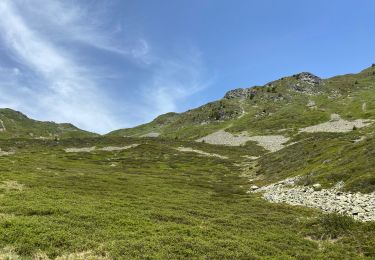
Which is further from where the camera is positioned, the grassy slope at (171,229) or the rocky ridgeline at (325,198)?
the rocky ridgeline at (325,198)

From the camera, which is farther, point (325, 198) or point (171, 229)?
point (325, 198)

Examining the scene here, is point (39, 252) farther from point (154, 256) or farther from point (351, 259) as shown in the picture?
point (351, 259)

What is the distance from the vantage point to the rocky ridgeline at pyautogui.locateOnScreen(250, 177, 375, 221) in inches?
1206

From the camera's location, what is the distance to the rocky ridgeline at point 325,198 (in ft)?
100

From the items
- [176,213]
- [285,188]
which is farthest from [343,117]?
[176,213]

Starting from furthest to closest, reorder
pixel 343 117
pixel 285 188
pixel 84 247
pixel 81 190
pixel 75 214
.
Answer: pixel 343 117 → pixel 285 188 → pixel 81 190 → pixel 75 214 → pixel 84 247

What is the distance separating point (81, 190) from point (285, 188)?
27.6 m

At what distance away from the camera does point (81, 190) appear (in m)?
45.8

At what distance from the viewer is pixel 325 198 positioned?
3838 centimetres

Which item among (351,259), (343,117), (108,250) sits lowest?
(351,259)

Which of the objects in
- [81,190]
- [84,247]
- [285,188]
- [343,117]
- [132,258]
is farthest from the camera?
[343,117]

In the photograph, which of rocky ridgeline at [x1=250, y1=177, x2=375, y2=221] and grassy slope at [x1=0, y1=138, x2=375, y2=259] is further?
rocky ridgeline at [x1=250, y1=177, x2=375, y2=221]

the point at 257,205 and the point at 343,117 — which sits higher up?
the point at 343,117

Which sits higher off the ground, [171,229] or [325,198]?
[325,198]
